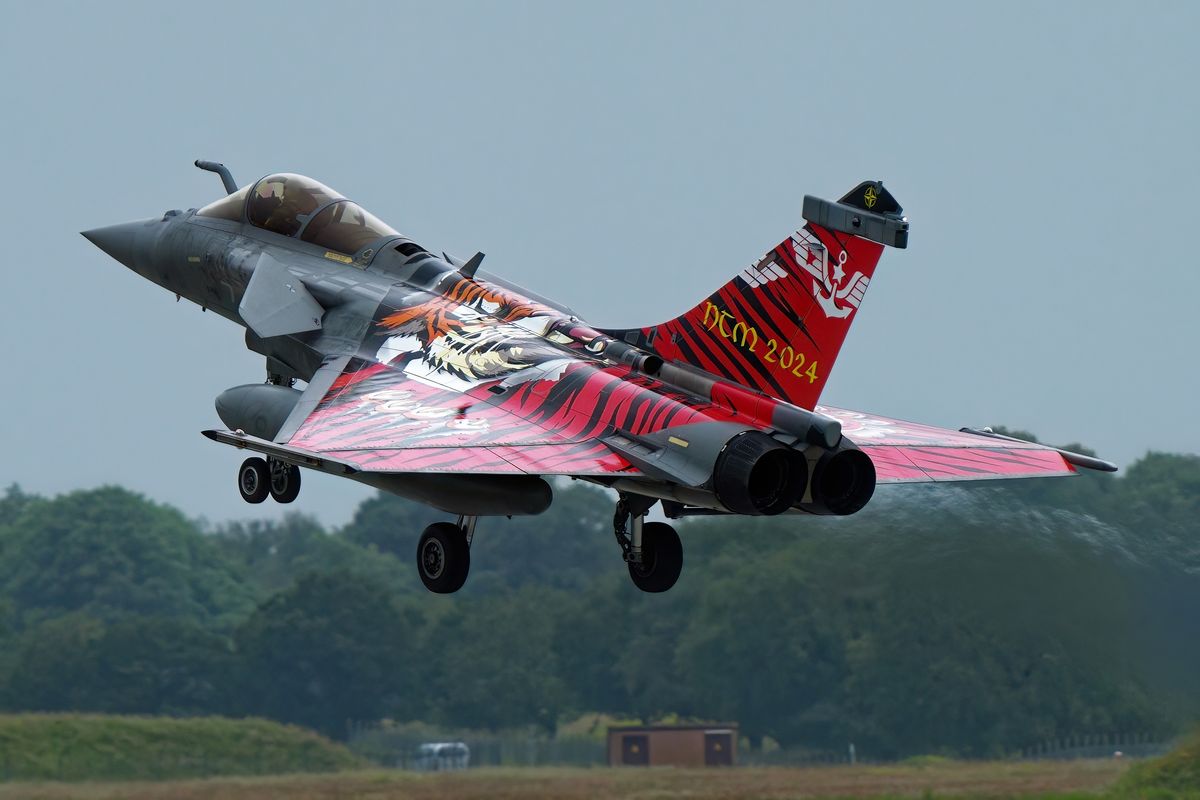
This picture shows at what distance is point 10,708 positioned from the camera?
46.4 m

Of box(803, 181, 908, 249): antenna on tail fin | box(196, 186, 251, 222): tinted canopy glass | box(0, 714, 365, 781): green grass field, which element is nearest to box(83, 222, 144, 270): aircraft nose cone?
box(196, 186, 251, 222): tinted canopy glass

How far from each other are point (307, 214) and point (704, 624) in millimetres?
21219

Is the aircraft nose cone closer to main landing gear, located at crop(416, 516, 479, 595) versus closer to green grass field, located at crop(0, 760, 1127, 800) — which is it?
main landing gear, located at crop(416, 516, 479, 595)

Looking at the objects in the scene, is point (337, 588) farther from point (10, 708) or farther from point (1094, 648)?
point (1094, 648)

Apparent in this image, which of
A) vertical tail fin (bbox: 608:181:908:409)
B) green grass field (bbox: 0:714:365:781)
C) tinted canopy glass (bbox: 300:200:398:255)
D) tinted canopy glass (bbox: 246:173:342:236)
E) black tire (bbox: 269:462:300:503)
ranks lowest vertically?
green grass field (bbox: 0:714:365:781)

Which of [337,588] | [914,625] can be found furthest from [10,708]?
[914,625]

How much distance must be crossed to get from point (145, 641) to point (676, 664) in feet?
52.6

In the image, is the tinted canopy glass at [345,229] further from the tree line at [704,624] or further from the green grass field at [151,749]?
the green grass field at [151,749]

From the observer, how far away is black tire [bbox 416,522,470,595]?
19.2 meters

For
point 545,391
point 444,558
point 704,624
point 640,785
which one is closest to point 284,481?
point 444,558

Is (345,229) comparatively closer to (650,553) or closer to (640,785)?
(650,553)

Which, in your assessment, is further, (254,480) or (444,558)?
(254,480)

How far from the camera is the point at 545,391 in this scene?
19.1 metres

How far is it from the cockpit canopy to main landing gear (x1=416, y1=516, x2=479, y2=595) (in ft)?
14.4
